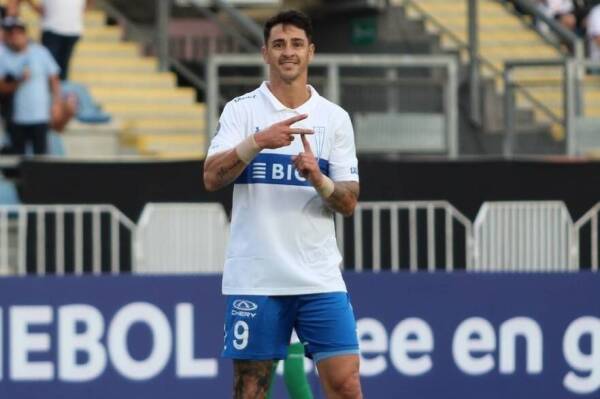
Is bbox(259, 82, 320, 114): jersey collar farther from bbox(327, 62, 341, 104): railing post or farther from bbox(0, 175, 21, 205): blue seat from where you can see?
bbox(327, 62, 341, 104): railing post

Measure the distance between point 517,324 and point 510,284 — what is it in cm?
26

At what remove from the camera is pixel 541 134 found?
1731 cm

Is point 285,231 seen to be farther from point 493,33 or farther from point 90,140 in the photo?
point 493,33

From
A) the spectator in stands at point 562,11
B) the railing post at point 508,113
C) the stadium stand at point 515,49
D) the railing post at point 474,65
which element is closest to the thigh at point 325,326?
the railing post at point 508,113

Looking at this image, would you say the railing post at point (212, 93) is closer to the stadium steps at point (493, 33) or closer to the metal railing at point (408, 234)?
the metal railing at point (408, 234)

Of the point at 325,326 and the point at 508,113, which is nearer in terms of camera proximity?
the point at 325,326

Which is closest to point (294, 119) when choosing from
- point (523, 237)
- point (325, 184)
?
point (325, 184)

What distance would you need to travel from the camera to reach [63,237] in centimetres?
1381

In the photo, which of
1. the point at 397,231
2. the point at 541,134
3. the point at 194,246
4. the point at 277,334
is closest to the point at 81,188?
the point at 194,246

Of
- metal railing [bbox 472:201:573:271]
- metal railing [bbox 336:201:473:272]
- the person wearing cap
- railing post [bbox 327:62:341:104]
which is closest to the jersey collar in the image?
metal railing [bbox 336:201:473:272]

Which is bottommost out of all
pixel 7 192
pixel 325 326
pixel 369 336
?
pixel 369 336

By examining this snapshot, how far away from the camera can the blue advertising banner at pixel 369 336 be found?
1163 cm

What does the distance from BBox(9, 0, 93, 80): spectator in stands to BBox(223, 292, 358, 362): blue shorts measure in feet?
27.2

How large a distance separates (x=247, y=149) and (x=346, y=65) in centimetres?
818
